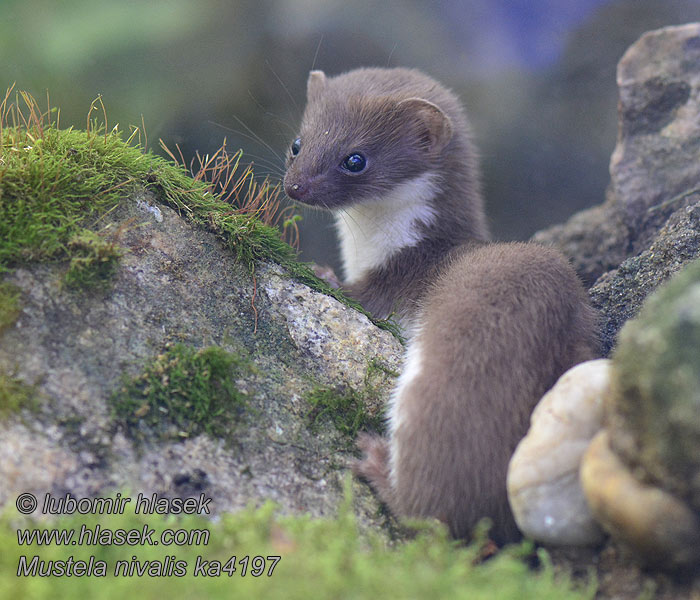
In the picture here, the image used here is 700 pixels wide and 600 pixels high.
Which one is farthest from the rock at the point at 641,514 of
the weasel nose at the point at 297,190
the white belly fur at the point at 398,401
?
the weasel nose at the point at 297,190

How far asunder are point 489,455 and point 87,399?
5.72ft

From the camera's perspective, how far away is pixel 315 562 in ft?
7.15

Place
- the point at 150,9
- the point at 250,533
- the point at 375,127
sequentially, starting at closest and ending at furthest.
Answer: the point at 250,533 → the point at 375,127 → the point at 150,9

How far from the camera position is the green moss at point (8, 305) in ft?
9.30

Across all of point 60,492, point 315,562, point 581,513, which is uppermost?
point 581,513

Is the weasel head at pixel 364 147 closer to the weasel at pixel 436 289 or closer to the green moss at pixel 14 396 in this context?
the weasel at pixel 436 289

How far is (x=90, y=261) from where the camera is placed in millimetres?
3094

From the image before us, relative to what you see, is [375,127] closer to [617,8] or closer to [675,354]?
[675,354]

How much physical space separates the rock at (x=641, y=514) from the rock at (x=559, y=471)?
17cm

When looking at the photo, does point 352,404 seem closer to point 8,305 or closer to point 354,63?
point 8,305

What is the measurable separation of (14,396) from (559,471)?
7.10ft

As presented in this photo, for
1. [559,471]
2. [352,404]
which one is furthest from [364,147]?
[559,471]

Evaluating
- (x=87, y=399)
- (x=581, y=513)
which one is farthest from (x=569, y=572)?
(x=87, y=399)

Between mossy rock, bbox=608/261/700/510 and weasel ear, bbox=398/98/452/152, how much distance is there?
2.66 meters
